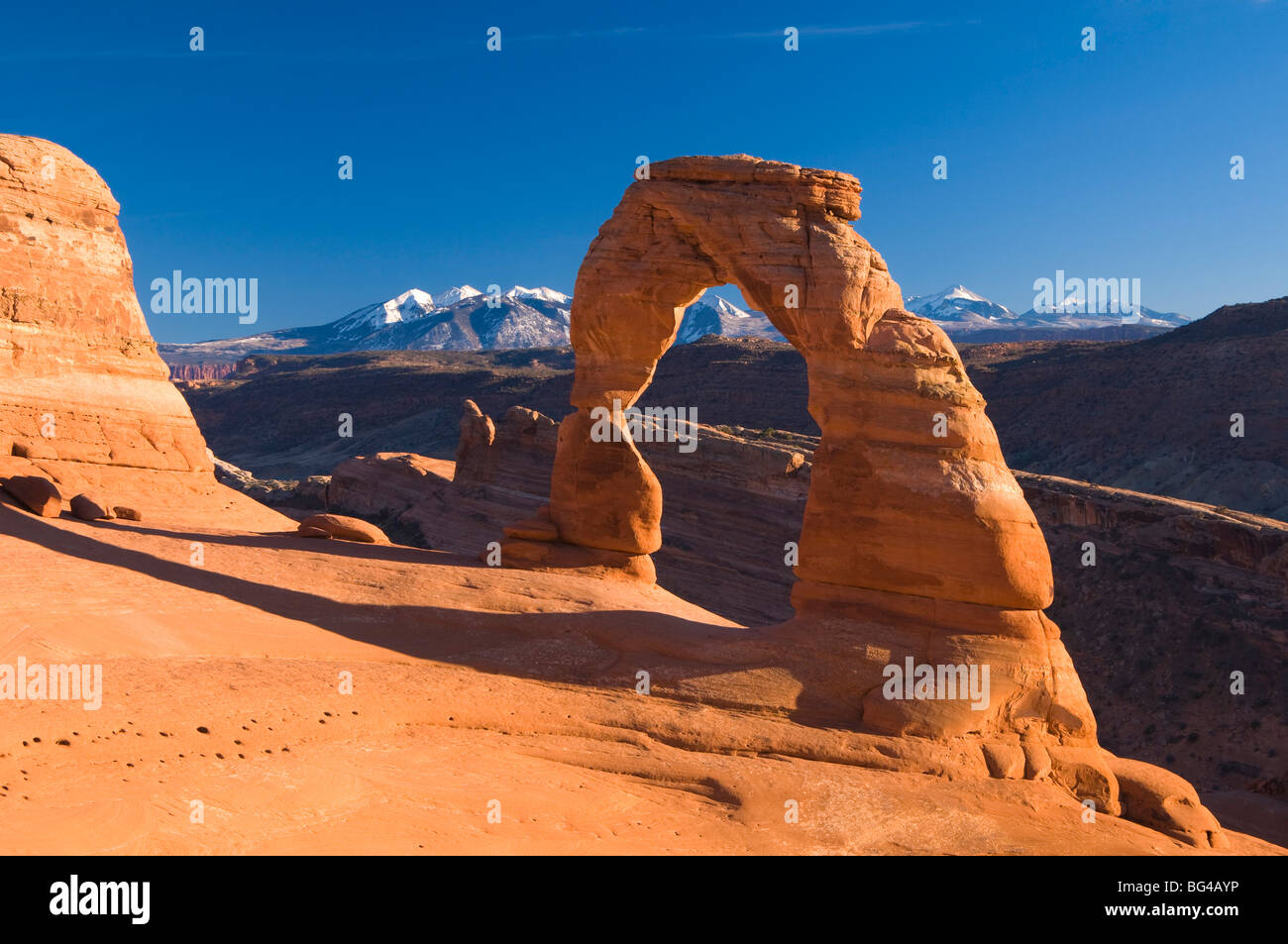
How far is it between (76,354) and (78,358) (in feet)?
0.25

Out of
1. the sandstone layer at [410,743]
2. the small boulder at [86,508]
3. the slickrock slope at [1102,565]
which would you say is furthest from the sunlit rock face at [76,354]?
the slickrock slope at [1102,565]

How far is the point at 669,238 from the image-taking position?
1555 centimetres

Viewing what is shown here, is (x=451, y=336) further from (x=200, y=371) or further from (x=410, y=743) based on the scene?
(x=410, y=743)

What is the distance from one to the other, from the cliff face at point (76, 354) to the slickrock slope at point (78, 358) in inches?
0.7

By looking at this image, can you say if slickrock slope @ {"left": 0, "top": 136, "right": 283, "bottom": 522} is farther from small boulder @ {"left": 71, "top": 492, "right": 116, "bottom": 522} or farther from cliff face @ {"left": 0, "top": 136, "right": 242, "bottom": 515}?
small boulder @ {"left": 71, "top": 492, "right": 116, "bottom": 522}

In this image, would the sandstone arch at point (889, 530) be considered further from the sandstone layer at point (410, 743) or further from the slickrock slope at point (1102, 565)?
the slickrock slope at point (1102, 565)

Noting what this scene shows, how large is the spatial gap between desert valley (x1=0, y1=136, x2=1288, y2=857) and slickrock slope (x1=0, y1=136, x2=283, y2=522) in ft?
0.19

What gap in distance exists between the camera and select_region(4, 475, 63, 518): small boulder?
15297 mm

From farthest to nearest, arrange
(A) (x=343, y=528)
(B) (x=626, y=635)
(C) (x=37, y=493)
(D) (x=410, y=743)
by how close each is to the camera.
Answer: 1. (A) (x=343, y=528)
2. (C) (x=37, y=493)
3. (B) (x=626, y=635)
4. (D) (x=410, y=743)

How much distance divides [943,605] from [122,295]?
52.1 feet

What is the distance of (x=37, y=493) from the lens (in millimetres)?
15359

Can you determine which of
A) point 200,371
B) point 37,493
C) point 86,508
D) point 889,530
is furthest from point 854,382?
point 200,371

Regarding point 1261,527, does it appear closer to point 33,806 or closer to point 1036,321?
point 33,806
